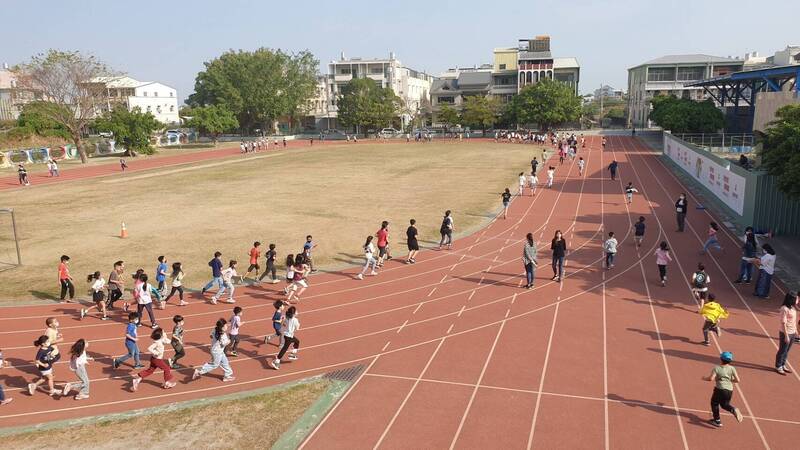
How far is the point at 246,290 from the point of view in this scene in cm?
1559

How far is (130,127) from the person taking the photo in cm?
5759

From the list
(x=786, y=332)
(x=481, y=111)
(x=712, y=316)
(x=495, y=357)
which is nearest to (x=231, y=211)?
(x=495, y=357)

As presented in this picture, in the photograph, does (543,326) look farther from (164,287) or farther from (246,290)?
(164,287)

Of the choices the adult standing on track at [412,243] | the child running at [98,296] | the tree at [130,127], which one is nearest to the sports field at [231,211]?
the adult standing on track at [412,243]

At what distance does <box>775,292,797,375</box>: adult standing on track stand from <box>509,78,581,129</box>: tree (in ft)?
203

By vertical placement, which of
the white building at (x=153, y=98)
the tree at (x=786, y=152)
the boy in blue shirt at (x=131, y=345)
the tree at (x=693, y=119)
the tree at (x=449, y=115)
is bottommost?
the boy in blue shirt at (x=131, y=345)

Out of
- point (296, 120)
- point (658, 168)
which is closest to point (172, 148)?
point (296, 120)

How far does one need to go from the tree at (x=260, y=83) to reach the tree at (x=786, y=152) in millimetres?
68936

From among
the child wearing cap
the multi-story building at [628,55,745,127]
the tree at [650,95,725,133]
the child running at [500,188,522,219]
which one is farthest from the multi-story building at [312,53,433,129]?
the child wearing cap

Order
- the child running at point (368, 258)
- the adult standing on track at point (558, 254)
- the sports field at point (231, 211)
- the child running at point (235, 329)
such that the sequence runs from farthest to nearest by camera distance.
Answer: the sports field at point (231, 211) < the child running at point (368, 258) < the adult standing on track at point (558, 254) < the child running at point (235, 329)

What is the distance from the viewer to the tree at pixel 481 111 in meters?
75.5

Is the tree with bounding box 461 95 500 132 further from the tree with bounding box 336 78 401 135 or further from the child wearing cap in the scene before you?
Answer: the child wearing cap

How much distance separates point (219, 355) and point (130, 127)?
54.9m

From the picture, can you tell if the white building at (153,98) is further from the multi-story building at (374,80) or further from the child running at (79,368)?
the child running at (79,368)
